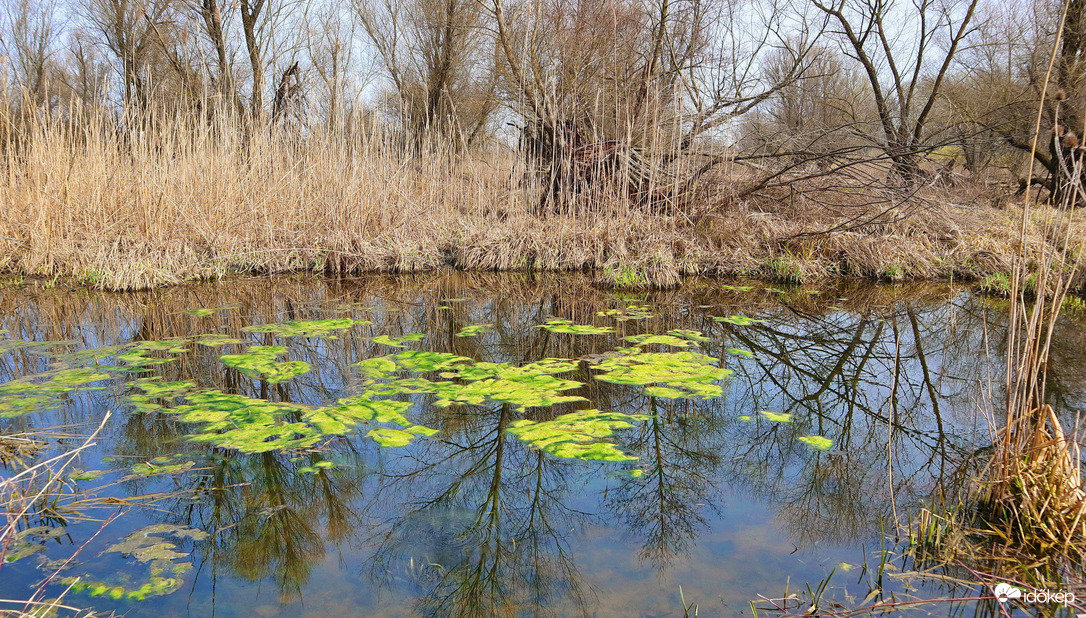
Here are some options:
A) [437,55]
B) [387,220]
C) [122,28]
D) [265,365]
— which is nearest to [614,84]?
[387,220]

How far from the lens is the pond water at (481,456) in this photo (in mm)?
1669

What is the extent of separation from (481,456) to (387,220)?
4663 mm

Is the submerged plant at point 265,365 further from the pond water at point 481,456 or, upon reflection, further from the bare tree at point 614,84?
the bare tree at point 614,84

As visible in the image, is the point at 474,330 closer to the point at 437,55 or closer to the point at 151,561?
the point at 151,561

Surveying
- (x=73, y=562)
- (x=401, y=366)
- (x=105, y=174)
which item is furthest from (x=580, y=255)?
(x=73, y=562)

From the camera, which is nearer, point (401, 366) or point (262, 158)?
point (401, 366)

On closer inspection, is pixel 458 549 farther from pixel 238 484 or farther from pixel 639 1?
pixel 639 1

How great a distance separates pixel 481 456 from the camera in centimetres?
240

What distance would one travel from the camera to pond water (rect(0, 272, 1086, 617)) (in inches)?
65.7

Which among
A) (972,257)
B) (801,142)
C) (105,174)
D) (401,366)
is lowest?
(401,366)

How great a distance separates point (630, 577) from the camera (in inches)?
67.1

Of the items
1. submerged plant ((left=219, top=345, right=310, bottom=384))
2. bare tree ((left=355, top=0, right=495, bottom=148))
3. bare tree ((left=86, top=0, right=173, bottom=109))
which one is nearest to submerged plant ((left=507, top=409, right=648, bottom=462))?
submerged plant ((left=219, top=345, right=310, bottom=384))

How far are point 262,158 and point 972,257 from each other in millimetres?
6657

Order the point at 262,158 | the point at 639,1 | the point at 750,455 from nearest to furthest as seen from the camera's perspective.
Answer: the point at 750,455 → the point at 262,158 → the point at 639,1
